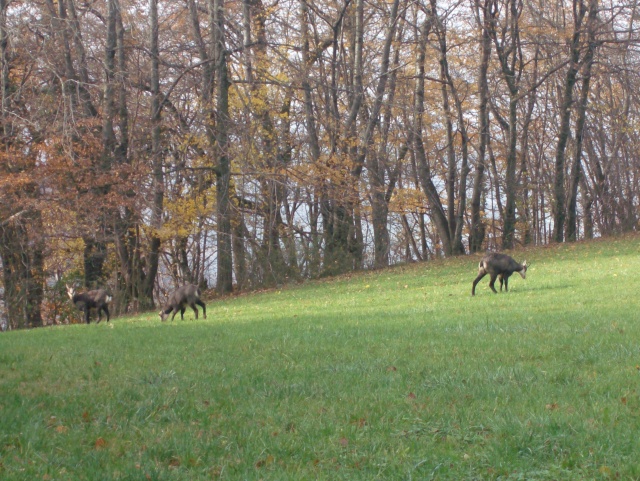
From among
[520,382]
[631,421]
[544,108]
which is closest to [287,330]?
[520,382]

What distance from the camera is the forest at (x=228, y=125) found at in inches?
1113

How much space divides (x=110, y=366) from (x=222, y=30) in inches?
856

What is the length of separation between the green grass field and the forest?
51.6 ft

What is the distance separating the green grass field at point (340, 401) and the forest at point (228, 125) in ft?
51.6

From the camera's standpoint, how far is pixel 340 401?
7.43 m

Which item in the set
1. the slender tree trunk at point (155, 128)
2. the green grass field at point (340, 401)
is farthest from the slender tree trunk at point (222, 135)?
the green grass field at point (340, 401)

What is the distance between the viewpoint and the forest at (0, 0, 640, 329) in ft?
92.8

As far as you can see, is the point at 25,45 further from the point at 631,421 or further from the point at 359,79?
the point at 631,421

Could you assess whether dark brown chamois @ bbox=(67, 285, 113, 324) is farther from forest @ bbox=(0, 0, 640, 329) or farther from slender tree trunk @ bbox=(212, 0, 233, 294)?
slender tree trunk @ bbox=(212, 0, 233, 294)

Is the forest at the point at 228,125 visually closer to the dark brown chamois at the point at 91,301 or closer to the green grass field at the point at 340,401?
the dark brown chamois at the point at 91,301

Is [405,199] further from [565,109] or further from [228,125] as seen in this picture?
[228,125]

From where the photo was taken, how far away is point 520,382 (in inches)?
309

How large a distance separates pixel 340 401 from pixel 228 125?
899 inches

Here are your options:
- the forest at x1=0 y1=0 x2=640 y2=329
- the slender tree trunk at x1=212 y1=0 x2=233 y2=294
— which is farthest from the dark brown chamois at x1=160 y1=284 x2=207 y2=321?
the slender tree trunk at x1=212 y1=0 x2=233 y2=294
